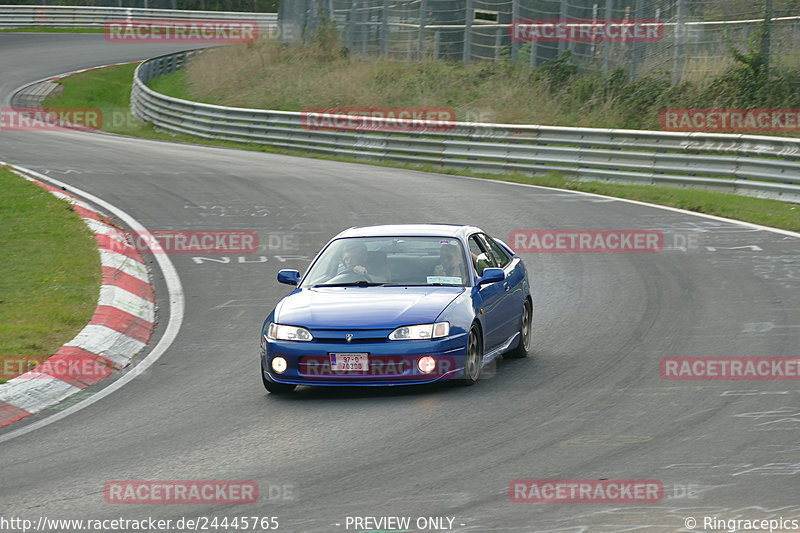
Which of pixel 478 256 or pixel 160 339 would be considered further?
pixel 160 339

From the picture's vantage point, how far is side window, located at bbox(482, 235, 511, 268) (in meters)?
11.3

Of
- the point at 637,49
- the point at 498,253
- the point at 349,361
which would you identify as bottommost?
the point at 349,361

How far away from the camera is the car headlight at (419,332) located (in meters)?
9.19

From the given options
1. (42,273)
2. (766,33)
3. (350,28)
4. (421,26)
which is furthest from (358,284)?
(350,28)

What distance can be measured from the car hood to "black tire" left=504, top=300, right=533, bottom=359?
1.17 m

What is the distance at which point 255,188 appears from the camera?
75.2 ft

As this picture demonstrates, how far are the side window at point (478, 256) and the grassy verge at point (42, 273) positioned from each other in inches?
158

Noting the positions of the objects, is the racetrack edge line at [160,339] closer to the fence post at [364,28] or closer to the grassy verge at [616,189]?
the grassy verge at [616,189]

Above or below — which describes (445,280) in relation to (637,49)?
below

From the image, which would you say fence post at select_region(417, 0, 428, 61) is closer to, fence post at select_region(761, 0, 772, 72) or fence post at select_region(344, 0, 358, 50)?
fence post at select_region(344, 0, 358, 50)

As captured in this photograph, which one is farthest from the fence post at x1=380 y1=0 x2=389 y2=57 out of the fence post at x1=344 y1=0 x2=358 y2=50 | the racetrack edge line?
the racetrack edge line

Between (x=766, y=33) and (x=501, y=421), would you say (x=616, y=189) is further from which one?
(x=501, y=421)

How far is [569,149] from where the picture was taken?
80.7ft

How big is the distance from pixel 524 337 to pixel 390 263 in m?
1.57
